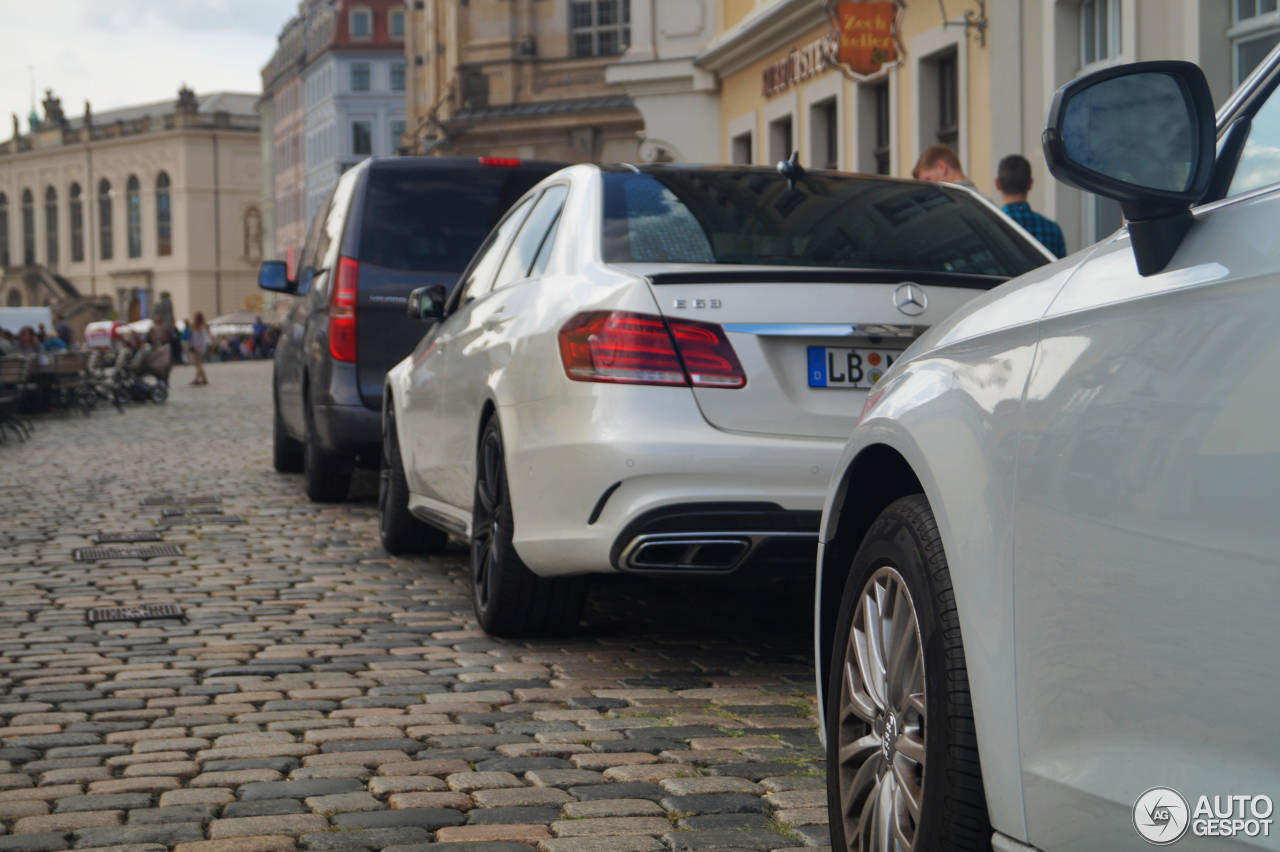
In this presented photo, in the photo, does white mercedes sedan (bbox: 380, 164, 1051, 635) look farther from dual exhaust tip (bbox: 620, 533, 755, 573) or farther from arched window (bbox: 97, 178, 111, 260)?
arched window (bbox: 97, 178, 111, 260)

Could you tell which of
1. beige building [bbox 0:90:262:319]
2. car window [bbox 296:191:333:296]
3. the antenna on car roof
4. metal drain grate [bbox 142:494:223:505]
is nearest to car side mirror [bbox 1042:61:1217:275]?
the antenna on car roof

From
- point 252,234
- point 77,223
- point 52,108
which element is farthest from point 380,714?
point 52,108

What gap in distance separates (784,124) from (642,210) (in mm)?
18855

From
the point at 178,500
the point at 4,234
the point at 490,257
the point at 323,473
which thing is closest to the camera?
the point at 490,257

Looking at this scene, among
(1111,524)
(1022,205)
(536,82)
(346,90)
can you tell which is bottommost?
(1111,524)

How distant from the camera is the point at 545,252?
255 inches

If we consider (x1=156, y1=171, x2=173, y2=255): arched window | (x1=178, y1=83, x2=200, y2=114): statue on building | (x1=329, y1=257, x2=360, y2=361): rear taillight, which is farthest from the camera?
(x1=178, y1=83, x2=200, y2=114): statue on building

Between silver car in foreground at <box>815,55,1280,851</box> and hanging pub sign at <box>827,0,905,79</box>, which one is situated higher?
hanging pub sign at <box>827,0,905,79</box>

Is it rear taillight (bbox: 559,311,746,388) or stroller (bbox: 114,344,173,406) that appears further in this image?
stroller (bbox: 114,344,173,406)

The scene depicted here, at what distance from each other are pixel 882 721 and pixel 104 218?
141m

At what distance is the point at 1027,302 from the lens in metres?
2.75

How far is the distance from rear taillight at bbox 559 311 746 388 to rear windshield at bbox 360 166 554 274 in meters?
5.25

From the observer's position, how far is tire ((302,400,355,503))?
11430mm

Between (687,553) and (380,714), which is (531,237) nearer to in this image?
(687,553)
